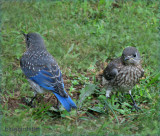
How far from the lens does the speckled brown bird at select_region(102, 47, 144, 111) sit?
6102 millimetres

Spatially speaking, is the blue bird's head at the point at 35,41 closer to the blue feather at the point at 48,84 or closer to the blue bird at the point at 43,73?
the blue bird at the point at 43,73

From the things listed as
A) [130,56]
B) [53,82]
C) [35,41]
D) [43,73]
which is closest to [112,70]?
[130,56]

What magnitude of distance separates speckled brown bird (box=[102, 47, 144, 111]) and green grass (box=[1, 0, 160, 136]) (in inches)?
14.2

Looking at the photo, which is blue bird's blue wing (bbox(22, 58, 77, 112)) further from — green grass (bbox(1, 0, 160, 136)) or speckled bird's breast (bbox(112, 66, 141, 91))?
speckled bird's breast (bbox(112, 66, 141, 91))

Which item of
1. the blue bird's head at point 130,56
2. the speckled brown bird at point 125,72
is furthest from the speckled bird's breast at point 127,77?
the blue bird's head at point 130,56

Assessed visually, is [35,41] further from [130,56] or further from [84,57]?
[130,56]

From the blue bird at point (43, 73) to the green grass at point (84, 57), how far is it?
33 cm

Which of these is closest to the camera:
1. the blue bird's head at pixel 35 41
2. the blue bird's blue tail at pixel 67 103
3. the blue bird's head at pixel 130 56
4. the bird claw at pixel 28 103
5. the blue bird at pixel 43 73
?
the blue bird's blue tail at pixel 67 103

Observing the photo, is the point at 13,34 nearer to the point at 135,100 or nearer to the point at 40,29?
the point at 40,29

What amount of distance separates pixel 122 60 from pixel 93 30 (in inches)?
92.0

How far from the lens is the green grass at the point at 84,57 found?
17.8ft

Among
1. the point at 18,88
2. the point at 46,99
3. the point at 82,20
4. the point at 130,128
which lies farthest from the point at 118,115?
the point at 82,20

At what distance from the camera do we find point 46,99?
6223 millimetres

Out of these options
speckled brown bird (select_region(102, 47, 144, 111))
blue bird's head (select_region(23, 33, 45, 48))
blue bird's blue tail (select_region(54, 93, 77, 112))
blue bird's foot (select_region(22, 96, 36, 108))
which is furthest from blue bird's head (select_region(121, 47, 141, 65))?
blue bird's foot (select_region(22, 96, 36, 108))
